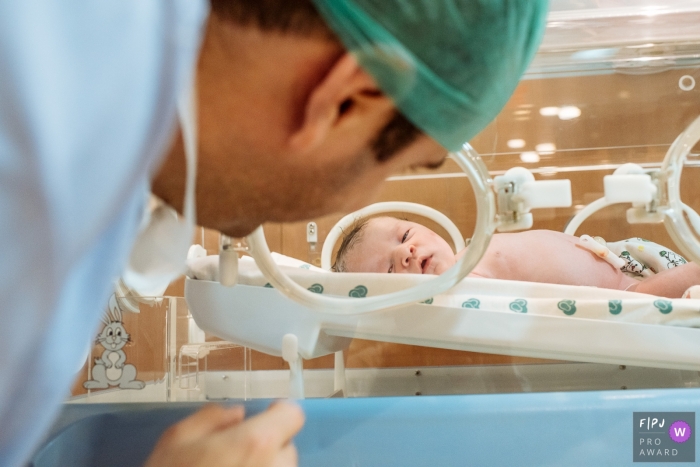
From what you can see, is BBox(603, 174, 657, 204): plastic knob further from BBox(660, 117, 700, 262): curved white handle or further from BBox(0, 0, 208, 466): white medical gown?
BBox(0, 0, 208, 466): white medical gown

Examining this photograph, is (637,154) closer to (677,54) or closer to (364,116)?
(677,54)

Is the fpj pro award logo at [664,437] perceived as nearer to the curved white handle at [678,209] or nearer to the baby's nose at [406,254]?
the curved white handle at [678,209]

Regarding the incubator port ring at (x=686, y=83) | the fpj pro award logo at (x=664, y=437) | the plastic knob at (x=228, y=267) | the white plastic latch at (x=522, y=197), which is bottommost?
the fpj pro award logo at (x=664, y=437)

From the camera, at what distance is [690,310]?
0.80m

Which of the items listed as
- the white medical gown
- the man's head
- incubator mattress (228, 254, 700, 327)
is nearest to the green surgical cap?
the man's head

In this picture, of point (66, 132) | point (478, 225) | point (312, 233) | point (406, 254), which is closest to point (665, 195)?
point (478, 225)

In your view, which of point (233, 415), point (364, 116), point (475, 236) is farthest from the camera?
point (475, 236)

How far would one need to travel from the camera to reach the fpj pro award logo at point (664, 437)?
2.22 ft

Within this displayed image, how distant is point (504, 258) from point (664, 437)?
1.17ft

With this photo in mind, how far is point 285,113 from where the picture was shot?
1.27ft

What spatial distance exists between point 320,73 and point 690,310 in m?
0.66

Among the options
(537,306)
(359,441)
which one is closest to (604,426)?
(537,306)

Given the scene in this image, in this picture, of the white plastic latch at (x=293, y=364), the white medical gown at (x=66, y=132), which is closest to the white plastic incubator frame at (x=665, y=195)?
the white plastic latch at (x=293, y=364)

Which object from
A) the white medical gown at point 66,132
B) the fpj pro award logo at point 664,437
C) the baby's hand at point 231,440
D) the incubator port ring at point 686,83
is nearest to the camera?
the white medical gown at point 66,132
